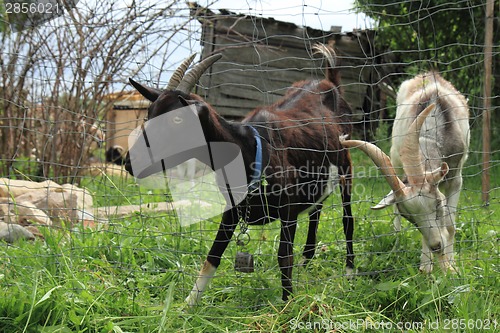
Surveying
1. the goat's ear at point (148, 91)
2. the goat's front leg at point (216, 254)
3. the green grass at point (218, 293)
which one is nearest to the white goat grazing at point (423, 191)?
the green grass at point (218, 293)

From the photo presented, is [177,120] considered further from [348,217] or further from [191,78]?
[348,217]

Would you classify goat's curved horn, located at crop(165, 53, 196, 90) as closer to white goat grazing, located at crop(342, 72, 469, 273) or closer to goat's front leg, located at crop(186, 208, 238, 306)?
goat's front leg, located at crop(186, 208, 238, 306)

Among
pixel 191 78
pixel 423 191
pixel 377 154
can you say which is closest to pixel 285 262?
pixel 377 154

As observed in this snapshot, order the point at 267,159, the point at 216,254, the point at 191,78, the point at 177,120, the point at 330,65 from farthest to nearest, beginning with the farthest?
the point at 330,65
the point at 216,254
the point at 267,159
the point at 191,78
the point at 177,120

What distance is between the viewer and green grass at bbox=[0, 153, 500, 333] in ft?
9.92

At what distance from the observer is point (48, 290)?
10.4 ft

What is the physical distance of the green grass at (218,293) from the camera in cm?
302

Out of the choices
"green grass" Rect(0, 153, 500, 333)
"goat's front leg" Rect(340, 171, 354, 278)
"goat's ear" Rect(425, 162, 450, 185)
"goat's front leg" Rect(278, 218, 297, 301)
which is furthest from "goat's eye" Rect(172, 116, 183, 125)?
"goat's ear" Rect(425, 162, 450, 185)

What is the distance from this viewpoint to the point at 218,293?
3.66 m

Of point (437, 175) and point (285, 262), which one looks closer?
point (285, 262)

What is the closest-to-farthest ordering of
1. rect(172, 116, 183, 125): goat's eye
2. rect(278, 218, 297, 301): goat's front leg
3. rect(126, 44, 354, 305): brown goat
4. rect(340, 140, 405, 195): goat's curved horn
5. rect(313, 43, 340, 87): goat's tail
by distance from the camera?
rect(172, 116, 183, 125): goat's eye, rect(126, 44, 354, 305): brown goat, rect(278, 218, 297, 301): goat's front leg, rect(340, 140, 405, 195): goat's curved horn, rect(313, 43, 340, 87): goat's tail

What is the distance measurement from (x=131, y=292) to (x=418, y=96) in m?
3.19

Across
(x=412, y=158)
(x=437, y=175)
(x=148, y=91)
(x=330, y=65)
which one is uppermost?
(x=330, y=65)

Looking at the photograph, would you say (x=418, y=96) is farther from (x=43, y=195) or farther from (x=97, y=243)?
(x=43, y=195)
